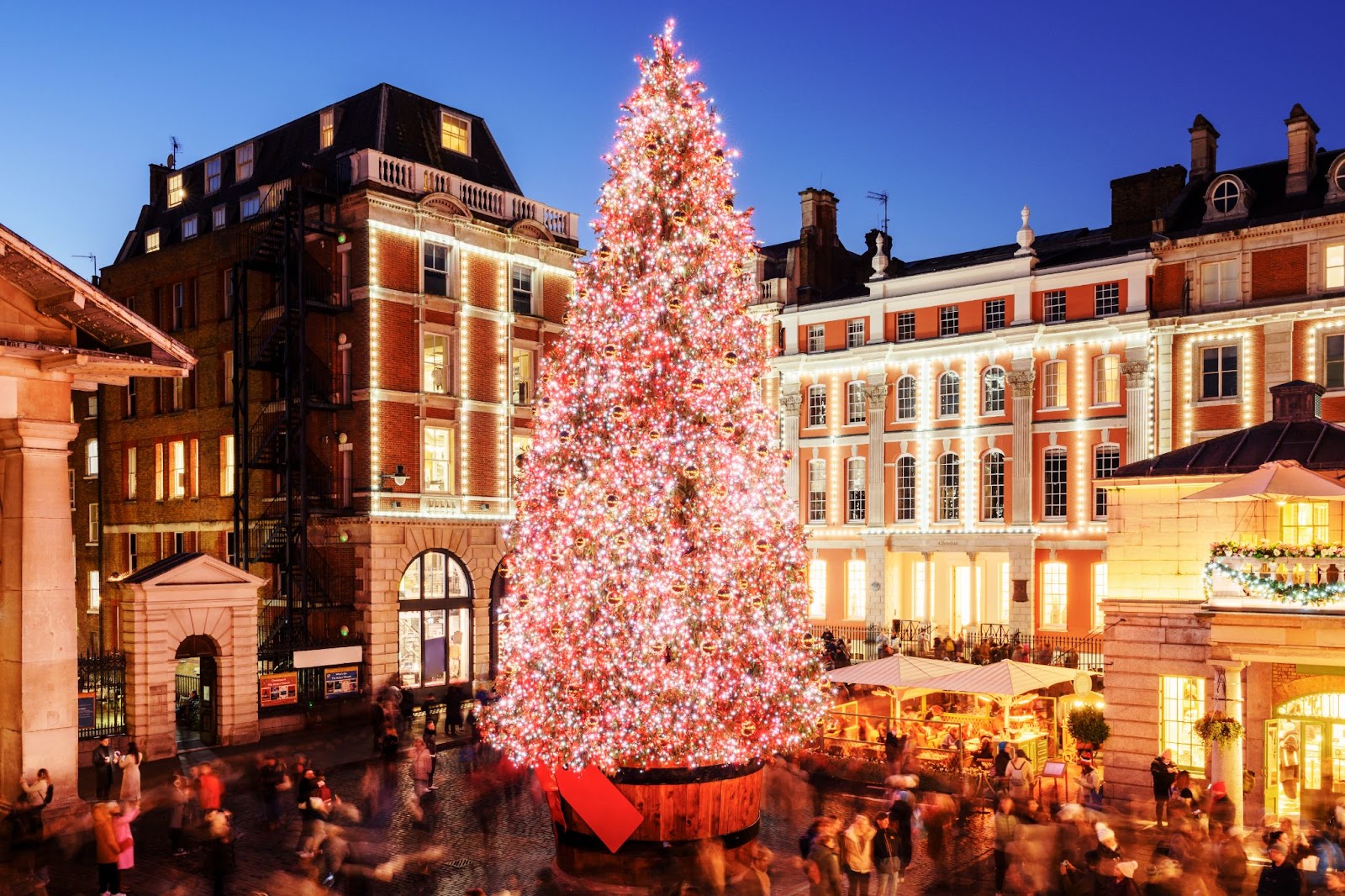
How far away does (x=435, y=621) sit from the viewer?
3725 centimetres

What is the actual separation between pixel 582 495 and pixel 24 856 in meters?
9.16

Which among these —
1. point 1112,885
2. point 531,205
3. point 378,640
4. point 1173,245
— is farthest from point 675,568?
point 1173,245

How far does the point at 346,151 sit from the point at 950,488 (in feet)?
85.0

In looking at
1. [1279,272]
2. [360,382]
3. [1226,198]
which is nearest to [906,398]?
[1226,198]

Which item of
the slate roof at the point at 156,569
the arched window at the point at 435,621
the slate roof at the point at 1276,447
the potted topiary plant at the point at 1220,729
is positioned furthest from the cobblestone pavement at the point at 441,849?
the arched window at the point at 435,621

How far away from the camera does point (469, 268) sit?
38.8 meters

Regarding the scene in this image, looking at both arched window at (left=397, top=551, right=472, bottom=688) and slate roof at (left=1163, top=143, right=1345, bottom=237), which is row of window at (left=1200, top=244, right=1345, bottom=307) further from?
arched window at (left=397, top=551, right=472, bottom=688)

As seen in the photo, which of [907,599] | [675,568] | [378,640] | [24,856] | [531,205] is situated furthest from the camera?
[907,599]

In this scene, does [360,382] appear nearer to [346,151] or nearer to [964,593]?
[346,151]

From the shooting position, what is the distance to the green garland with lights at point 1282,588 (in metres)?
19.2

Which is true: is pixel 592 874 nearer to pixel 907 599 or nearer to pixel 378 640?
pixel 378 640

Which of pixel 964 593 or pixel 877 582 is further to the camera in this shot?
pixel 877 582

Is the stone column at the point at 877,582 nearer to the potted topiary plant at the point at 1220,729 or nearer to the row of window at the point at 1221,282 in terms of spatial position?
the row of window at the point at 1221,282

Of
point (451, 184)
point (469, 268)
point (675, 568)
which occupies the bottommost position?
point (675, 568)
